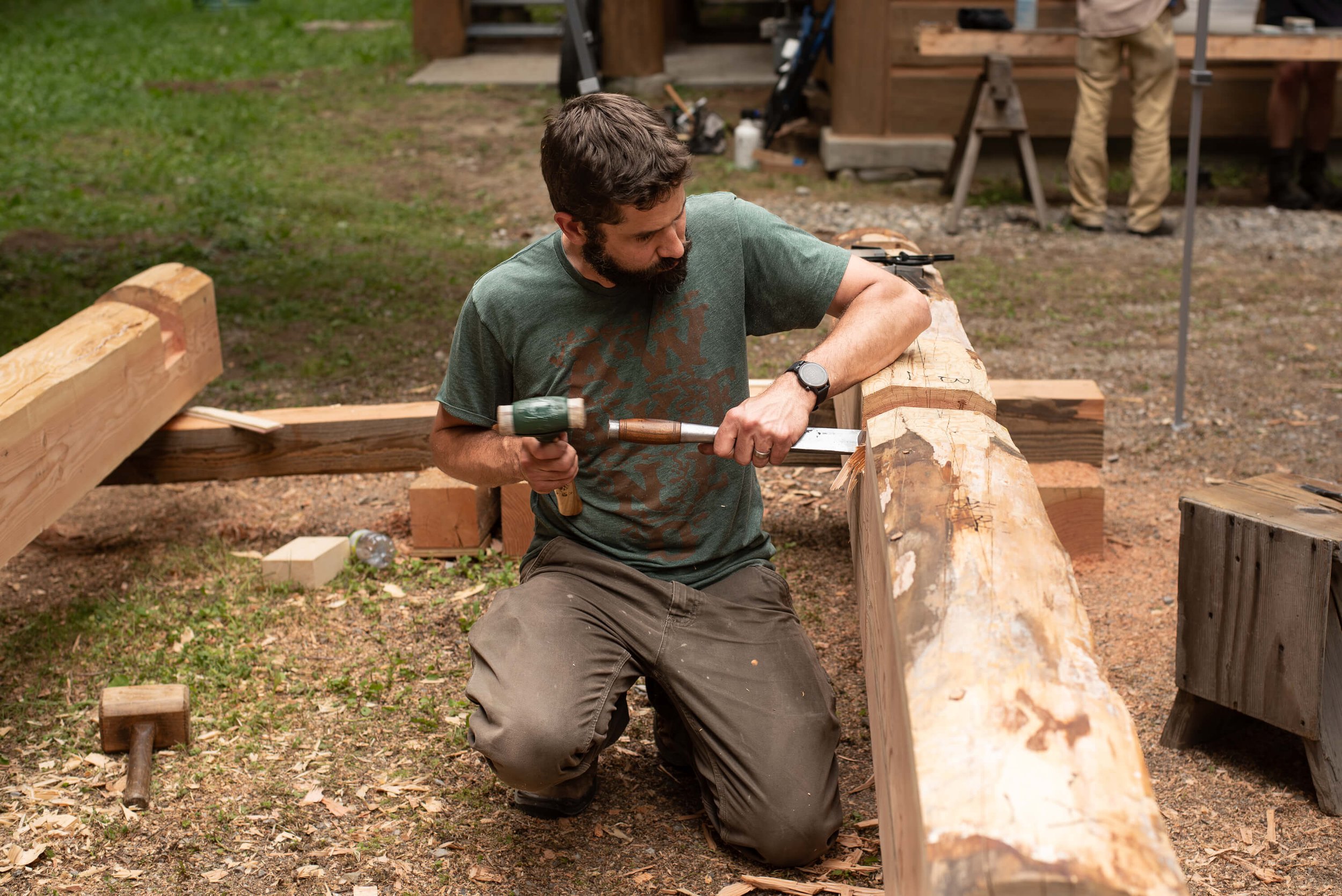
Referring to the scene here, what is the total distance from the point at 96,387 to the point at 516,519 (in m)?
1.21

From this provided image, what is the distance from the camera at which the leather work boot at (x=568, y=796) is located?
2.45 metres

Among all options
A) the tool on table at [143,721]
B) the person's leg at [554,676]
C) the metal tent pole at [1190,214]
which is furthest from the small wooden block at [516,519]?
the metal tent pole at [1190,214]

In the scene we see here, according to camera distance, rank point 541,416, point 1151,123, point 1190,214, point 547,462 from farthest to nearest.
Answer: point 1151,123 → point 1190,214 → point 547,462 → point 541,416

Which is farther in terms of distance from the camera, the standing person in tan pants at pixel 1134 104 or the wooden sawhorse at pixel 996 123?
the wooden sawhorse at pixel 996 123

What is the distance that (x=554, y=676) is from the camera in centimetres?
230

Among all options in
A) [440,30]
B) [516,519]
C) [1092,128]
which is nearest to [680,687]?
[516,519]

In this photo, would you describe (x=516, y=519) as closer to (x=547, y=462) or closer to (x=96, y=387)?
(x=96, y=387)

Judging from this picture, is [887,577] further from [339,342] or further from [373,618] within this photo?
[339,342]

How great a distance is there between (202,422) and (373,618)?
907mm

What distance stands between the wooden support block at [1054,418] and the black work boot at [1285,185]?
4924 millimetres

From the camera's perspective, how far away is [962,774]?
4.27 feet

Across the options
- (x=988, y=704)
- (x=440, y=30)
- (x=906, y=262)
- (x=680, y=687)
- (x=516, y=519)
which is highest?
(x=440, y=30)

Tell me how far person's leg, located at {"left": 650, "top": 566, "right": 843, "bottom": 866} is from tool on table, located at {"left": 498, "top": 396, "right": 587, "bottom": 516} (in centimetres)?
59

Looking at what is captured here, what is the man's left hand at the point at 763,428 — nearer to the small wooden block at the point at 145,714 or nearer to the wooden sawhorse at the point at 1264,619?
the wooden sawhorse at the point at 1264,619
